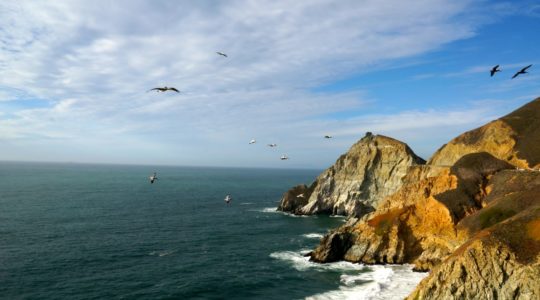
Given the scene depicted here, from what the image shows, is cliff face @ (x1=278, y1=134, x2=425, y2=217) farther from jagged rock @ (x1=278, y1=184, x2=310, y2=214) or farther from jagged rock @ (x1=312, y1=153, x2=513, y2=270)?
jagged rock @ (x1=312, y1=153, x2=513, y2=270)

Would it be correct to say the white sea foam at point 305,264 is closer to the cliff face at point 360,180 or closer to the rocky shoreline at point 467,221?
the rocky shoreline at point 467,221

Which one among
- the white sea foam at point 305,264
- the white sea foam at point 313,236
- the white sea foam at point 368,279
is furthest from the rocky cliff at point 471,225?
the white sea foam at point 313,236

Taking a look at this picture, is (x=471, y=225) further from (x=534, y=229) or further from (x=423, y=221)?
(x=534, y=229)

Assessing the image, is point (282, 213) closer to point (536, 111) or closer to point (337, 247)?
point (337, 247)

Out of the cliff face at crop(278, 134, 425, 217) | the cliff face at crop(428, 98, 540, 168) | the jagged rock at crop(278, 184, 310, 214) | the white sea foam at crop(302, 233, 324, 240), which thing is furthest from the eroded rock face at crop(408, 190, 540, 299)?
the jagged rock at crop(278, 184, 310, 214)

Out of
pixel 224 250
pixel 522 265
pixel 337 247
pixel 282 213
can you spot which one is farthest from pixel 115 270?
pixel 282 213

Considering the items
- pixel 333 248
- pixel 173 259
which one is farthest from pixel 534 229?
pixel 173 259
